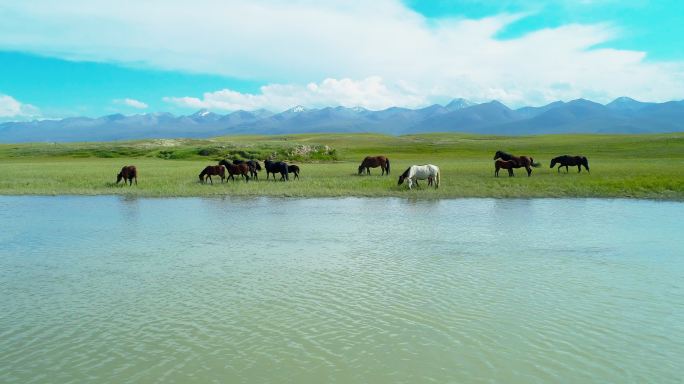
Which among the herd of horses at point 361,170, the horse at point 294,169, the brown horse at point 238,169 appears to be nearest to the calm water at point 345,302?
the herd of horses at point 361,170

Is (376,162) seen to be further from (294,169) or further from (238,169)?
(238,169)

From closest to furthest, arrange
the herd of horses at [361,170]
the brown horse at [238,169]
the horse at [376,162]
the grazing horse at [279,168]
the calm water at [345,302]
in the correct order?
the calm water at [345,302], the herd of horses at [361,170], the brown horse at [238,169], the grazing horse at [279,168], the horse at [376,162]

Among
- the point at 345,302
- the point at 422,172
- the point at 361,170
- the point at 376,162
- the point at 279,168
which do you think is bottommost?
the point at 345,302

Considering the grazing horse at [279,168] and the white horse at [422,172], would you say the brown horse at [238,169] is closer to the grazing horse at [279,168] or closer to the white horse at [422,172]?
the grazing horse at [279,168]

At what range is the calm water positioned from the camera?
7020 millimetres

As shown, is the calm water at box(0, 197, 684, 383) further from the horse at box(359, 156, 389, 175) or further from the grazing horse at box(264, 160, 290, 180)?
the horse at box(359, 156, 389, 175)

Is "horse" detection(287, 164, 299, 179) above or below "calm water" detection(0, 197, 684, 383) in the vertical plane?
above

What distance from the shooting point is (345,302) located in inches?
374

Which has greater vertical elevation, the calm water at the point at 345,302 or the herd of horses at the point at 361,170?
the herd of horses at the point at 361,170

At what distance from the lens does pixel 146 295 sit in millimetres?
10062

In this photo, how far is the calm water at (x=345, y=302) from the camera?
7020 millimetres

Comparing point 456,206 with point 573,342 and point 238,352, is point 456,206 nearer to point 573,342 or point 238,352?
point 573,342

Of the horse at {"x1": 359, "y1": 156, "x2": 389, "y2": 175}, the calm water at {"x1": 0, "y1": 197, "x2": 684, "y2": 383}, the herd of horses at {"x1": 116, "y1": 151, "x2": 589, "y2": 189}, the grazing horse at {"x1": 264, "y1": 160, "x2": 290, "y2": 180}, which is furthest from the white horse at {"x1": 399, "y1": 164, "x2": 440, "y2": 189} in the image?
the calm water at {"x1": 0, "y1": 197, "x2": 684, "y2": 383}

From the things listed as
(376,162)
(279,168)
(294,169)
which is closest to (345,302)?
(279,168)
